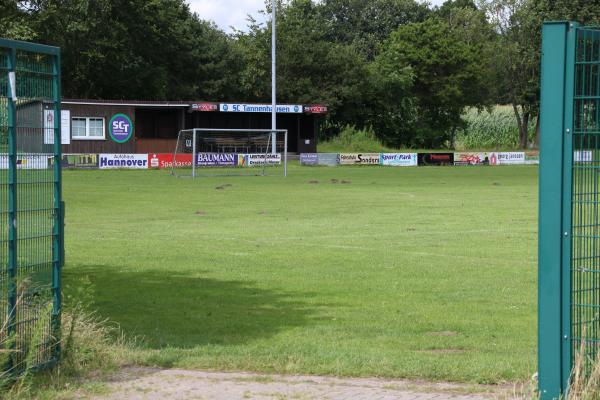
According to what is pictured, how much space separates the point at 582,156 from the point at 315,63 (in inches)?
2907

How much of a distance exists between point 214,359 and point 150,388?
1139mm

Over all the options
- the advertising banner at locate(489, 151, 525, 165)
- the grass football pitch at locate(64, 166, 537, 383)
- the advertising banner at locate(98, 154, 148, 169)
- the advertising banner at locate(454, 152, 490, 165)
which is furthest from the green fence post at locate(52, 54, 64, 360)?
the advertising banner at locate(489, 151, 525, 165)

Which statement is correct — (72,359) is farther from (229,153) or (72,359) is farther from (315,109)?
(315,109)

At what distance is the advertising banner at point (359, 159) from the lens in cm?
6234

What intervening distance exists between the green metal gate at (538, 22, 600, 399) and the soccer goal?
44.2 meters

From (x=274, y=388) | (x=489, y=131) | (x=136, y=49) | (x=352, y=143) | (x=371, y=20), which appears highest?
(x=371, y=20)

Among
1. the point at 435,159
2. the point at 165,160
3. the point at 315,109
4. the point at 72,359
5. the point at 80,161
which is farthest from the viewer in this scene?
the point at 315,109

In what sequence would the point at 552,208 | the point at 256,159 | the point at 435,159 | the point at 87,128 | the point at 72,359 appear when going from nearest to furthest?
1. the point at 552,208
2. the point at 72,359
3. the point at 256,159
4. the point at 87,128
5. the point at 435,159

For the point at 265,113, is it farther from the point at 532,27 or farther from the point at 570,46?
the point at 570,46

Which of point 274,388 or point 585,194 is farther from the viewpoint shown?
point 274,388

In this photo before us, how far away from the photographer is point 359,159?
207 feet

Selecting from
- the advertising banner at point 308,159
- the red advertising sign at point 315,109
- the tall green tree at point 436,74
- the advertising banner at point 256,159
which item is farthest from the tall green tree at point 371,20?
the advertising banner at point 256,159

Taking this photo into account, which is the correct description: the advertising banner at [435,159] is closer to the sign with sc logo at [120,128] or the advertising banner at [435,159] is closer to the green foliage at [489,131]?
the sign with sc logo at [120,128]

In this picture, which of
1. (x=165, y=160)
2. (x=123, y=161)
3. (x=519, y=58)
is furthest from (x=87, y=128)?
(x=519, y=58)
